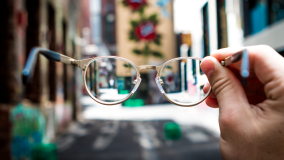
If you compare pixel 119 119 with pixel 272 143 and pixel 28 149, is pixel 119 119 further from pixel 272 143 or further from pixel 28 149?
pixel 272 143

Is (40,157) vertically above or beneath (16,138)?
beneath

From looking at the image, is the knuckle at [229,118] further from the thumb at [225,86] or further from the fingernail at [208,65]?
the fingernail at [208,65]

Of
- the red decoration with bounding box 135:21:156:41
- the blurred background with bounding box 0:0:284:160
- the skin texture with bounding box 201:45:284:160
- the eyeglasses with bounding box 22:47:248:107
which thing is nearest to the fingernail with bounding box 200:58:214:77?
the skin texture with bounding box 201:45:284:160

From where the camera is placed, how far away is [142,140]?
4.55m

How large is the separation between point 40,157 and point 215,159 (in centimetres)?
352

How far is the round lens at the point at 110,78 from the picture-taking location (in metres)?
0.99

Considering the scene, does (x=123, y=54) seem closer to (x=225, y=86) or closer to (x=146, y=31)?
(x=146, y=31)

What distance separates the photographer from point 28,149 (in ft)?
10.6

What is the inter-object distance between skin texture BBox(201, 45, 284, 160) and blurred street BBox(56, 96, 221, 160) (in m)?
3.08

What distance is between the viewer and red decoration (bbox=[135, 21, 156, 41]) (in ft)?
20.8

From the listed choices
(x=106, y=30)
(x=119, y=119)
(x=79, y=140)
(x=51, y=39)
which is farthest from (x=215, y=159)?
(x=106, y=30)

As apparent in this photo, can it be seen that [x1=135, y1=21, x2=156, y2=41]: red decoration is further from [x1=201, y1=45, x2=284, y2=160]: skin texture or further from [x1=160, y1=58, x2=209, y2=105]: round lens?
[x1=201, y1=45, x2=284, y2=160]: skin texture

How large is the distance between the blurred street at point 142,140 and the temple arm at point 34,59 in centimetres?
306

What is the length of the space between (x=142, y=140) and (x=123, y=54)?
3.58 meters
